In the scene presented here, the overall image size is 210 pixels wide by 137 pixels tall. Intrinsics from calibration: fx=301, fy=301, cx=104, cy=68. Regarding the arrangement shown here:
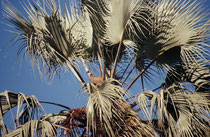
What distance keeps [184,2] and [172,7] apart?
0.19 meters

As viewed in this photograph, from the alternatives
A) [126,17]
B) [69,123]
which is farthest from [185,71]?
[69,123]

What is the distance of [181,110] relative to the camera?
3.83 metres

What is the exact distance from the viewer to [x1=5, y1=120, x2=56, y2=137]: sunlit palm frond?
3.28 m

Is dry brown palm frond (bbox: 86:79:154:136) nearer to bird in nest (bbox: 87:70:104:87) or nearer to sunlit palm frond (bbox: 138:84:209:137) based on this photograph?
sunlit palm frond (bbox: 138:84:209:137)

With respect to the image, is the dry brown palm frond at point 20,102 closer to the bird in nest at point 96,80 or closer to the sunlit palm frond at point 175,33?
the bird in nest at point 96,80

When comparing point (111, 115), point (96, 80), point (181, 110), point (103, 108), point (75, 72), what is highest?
point (75, 72)

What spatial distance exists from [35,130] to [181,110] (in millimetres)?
1823

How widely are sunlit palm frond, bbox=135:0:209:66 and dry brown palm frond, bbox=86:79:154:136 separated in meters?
1.16

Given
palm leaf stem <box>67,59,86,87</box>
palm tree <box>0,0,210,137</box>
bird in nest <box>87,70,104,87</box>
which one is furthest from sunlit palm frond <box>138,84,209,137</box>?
palm leaf stem <box>67,59,86,87</box>

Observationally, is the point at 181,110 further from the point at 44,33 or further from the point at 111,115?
the point at 44,33

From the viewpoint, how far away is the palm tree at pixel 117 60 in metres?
3.55

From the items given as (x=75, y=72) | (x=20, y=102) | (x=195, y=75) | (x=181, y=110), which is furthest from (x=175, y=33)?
(x=20, y=102)

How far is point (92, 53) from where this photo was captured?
501 centimetres

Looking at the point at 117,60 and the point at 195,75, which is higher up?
the point at 117,60
